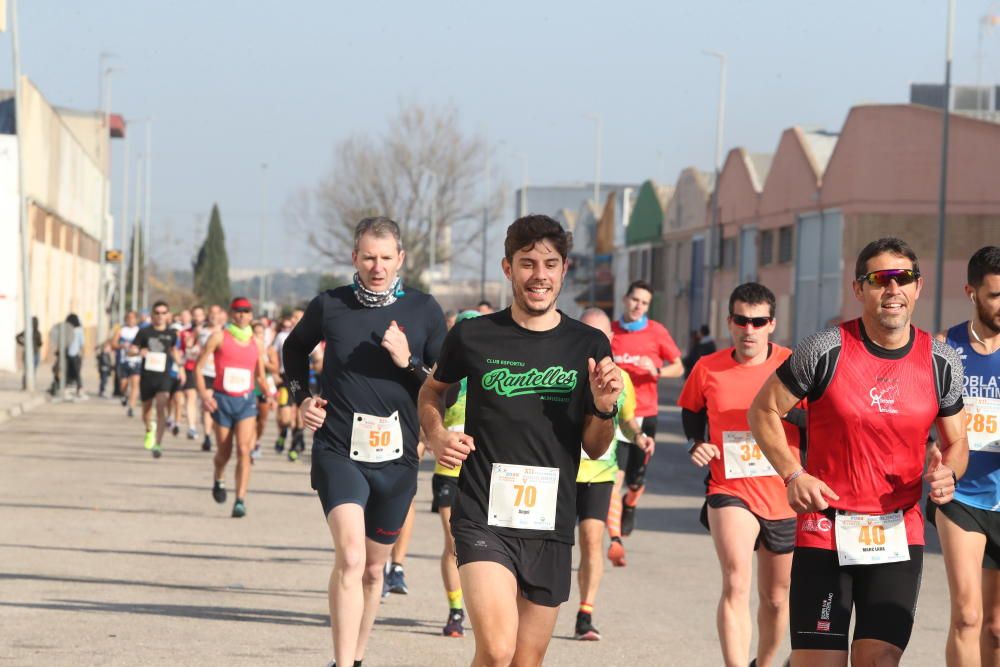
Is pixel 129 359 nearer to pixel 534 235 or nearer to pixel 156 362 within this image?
pixel 156 362

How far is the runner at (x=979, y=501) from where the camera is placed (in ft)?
22.1

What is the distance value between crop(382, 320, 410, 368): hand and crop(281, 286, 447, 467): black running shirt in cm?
12

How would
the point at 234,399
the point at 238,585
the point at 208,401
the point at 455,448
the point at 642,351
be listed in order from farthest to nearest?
the point at 234,399, the point at 208,401, the point at 642,351, the point at 238,585, the point at 455,448

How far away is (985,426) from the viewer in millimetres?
7035

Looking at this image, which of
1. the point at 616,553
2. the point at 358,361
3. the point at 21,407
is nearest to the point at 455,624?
the point at 358,361

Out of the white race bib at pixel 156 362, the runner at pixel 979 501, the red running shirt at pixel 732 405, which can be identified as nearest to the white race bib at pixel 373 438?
the red running shirt at pixel 732 405

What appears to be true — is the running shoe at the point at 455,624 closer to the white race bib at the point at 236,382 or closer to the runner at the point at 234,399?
the runner at the point at 234,399

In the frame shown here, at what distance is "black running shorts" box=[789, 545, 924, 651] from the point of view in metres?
5.83

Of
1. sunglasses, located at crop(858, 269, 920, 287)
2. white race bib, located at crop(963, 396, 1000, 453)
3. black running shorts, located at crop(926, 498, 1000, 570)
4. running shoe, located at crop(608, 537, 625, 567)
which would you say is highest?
sunglasses, located at crop(858, 269, 920, 287)

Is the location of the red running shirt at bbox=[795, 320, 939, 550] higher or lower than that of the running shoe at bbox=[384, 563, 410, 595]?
higher

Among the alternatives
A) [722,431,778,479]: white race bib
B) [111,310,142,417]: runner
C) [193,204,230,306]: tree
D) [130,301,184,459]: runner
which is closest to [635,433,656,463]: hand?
[722,431,778,479]: white race bib

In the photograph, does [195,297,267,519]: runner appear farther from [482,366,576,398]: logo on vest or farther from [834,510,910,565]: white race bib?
[834,510,910,565]: white race bib

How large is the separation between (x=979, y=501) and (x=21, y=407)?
28415 mm

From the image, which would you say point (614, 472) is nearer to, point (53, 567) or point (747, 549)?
point (747, 549)
